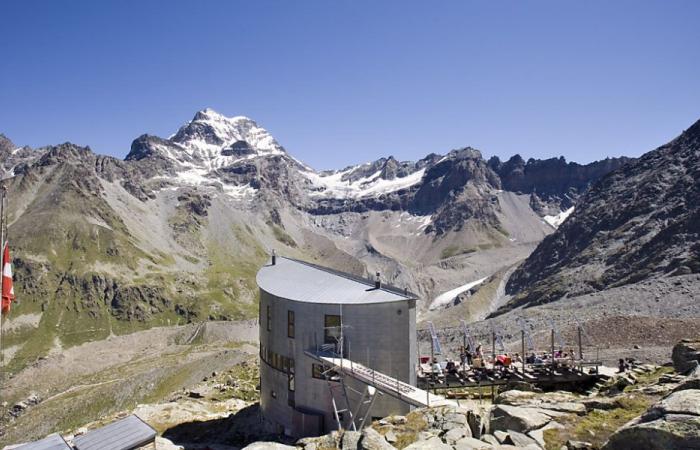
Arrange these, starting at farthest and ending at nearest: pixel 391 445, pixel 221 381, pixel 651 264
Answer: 1. pixel 651 264
2. pixel 221 381
3. pixel 391 445

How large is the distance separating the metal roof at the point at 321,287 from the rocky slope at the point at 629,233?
80953 millimetres

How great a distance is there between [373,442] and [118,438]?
11.2 meters

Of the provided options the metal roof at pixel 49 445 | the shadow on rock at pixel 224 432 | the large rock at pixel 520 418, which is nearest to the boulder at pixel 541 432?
the large rock at pixel 520 418

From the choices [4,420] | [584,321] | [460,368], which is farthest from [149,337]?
[460,368]

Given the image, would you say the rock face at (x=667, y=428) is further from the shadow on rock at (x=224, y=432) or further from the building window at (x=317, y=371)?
the shadow on rock at (x=224, y=432)

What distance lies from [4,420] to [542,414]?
131m

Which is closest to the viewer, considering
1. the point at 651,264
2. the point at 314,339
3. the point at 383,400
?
the point at 383,400

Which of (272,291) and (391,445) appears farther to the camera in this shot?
(272,291)

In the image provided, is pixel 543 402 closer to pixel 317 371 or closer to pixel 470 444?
pixel 470 444

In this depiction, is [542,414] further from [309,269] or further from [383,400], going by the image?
[309,269]

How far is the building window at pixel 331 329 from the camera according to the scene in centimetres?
3544

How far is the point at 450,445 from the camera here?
59.6ft

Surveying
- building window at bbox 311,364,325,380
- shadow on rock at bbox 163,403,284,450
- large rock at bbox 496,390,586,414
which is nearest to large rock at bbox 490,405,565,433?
large rock at bbox 496,390,586,414

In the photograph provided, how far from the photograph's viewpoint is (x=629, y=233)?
140 metres
